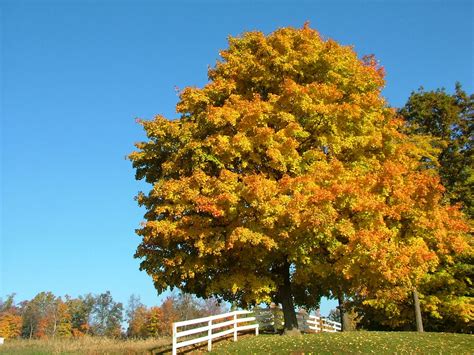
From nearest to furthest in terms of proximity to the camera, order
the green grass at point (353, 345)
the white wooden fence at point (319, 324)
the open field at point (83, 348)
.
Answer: the green grass at point (353, 345)
the open field at point (83, 348)
the white wooden fence at point (319, 324)

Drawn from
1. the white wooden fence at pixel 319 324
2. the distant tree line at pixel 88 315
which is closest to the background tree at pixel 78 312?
the distant tree line at pixel 88 315

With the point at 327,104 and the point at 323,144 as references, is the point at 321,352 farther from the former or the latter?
the point at 327,104

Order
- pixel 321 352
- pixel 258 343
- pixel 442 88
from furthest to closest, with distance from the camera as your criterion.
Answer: pixel 442 88 < pixel 258 343 < pixel 321 352

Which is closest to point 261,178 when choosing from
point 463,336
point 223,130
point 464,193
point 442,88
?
point 223,130

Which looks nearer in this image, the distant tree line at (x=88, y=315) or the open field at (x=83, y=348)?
the open field at (x=83, y=348)

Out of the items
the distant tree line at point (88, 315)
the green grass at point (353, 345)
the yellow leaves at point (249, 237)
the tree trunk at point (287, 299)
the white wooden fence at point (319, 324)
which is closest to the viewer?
the green grass at point (353, 345)

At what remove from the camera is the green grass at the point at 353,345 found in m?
15.2

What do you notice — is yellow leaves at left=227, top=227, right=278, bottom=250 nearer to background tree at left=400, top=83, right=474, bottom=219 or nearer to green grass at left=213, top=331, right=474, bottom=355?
green grass at left=213, top=331, right=474, bottom=355

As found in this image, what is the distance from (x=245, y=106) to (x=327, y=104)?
3424 millimetres

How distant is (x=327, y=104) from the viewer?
2044cm

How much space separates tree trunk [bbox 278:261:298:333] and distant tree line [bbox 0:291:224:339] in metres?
64.5

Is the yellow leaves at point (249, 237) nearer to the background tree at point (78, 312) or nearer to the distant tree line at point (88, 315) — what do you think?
the distant tree line at point (88, 315)

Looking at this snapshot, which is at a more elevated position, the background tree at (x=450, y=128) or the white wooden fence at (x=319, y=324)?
the background tree at (x=450, y=128)

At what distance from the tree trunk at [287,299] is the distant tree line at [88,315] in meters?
64.5
